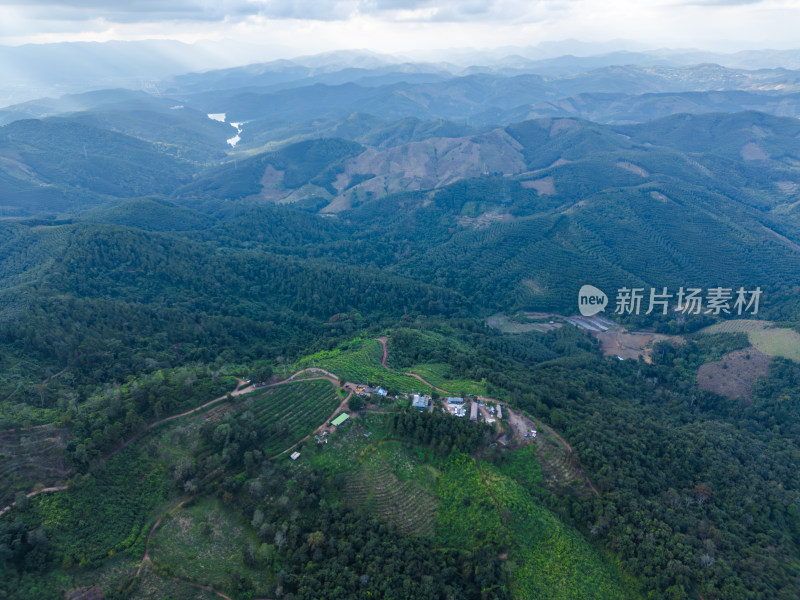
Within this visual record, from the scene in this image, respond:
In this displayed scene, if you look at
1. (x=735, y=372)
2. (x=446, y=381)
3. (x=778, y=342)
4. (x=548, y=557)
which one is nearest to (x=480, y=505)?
(x=548, y=557)

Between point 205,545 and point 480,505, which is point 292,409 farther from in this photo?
point 480,505

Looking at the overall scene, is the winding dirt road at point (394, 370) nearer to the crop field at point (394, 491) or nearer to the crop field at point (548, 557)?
the crop field at point (394, 491)

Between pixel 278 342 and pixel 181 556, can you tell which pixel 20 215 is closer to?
pixel 278 342

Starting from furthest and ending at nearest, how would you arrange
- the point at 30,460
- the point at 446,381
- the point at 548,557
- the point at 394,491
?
the point at 446,381
the point at 394,491
the point at 548,557
the point at 30,460

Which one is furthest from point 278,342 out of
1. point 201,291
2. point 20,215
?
point 20,215

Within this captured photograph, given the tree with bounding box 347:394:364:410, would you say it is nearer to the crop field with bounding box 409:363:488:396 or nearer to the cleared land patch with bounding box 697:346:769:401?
the crop field with bounding box 409:363:488:396

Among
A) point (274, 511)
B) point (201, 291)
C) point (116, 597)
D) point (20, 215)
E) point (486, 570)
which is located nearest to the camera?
point (116, 597)

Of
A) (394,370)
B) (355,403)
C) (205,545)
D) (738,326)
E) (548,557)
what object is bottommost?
(738,326)
